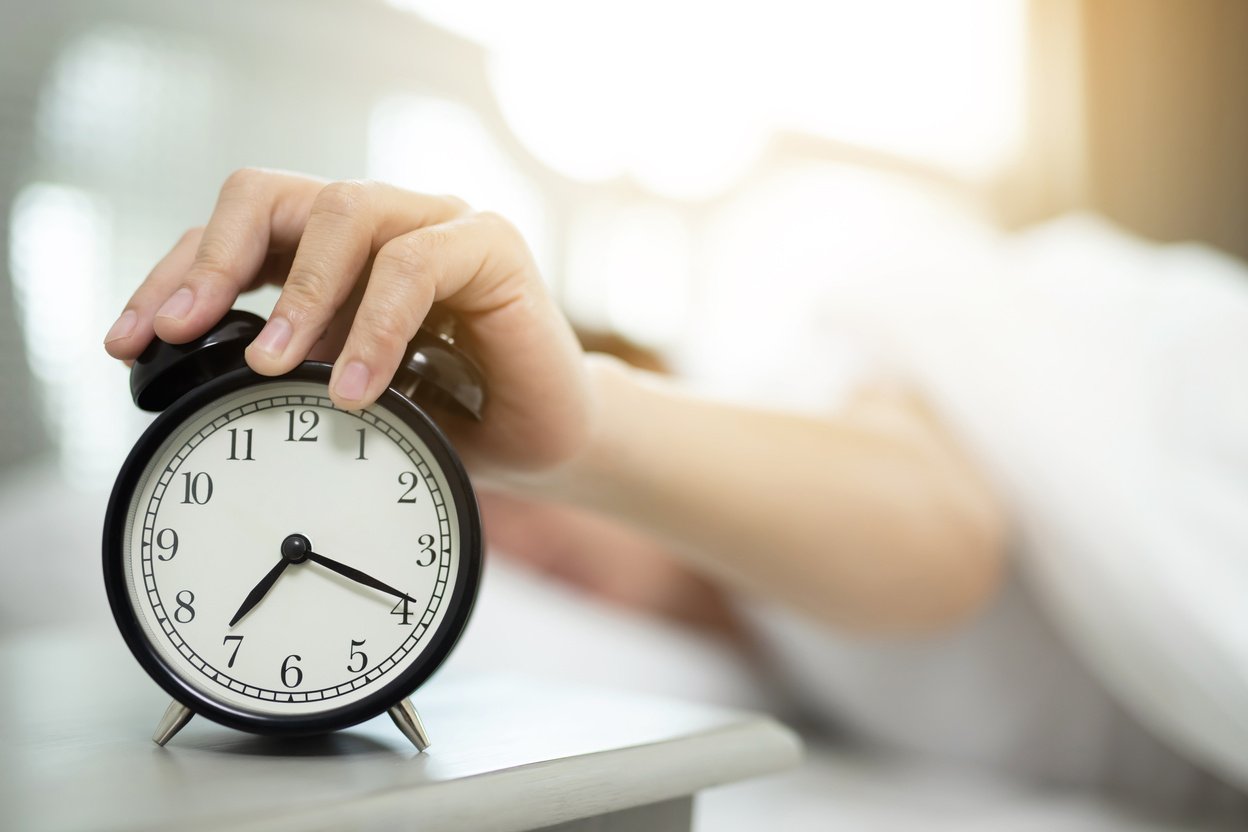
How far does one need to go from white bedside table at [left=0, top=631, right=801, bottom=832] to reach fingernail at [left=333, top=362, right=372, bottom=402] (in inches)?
7.4

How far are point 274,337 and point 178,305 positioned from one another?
0.23 ft

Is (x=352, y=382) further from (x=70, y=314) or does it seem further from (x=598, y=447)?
(x=70, y=314)

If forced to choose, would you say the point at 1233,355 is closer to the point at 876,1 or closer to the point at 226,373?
the point at 226,373

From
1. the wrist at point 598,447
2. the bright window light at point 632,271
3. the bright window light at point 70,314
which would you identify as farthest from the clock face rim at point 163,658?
the bright window light at point 632,271

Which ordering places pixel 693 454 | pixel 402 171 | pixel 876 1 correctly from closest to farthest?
pixel 693 454, pixel 402 171, pixel 876 1

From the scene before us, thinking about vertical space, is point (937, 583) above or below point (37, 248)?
below

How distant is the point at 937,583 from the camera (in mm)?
1126

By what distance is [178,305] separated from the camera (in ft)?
1.72

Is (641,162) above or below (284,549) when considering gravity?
above

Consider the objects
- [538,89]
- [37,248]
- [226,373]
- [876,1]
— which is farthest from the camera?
[876,1]

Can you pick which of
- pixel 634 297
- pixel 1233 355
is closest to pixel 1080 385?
pixel 1233 355

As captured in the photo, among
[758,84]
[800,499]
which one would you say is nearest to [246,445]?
[800,499]

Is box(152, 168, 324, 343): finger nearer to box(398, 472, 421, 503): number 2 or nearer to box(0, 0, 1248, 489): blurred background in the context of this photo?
box(398, 472, 421, 503): number 2

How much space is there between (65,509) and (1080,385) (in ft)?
5.35
